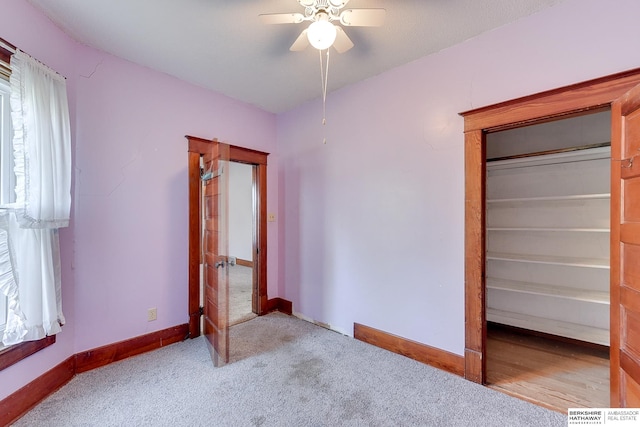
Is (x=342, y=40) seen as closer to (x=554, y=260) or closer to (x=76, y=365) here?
(x=554, y=260)

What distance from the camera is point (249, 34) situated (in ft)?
6.79

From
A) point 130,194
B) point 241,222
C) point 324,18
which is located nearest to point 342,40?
point 324,18

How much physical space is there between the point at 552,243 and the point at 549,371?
133 centimetres

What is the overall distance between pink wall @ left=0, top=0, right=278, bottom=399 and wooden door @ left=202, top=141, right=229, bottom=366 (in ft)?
1.47

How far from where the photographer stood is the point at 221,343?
2314 millimetres

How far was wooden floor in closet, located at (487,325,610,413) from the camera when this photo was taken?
193 centimetres

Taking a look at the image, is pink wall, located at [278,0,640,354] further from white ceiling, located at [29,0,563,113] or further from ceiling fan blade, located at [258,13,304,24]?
ceiling fan blade, located at [258,13,304,24]

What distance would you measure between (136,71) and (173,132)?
585 millimetres

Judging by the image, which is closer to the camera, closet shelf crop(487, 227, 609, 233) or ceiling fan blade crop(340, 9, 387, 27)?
ceiling fan blade crop(340, 9, 387, 27)

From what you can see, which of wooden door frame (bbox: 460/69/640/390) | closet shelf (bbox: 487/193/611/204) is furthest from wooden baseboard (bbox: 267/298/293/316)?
closet shelf (bbox: 487/193/611/204)

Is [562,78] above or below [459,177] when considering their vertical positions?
above

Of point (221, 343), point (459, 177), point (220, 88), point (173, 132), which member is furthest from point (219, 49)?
point (221, 343)

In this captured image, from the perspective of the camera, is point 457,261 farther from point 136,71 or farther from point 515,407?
point 136,71

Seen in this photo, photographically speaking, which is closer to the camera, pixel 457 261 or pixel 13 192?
pixel 13 192
